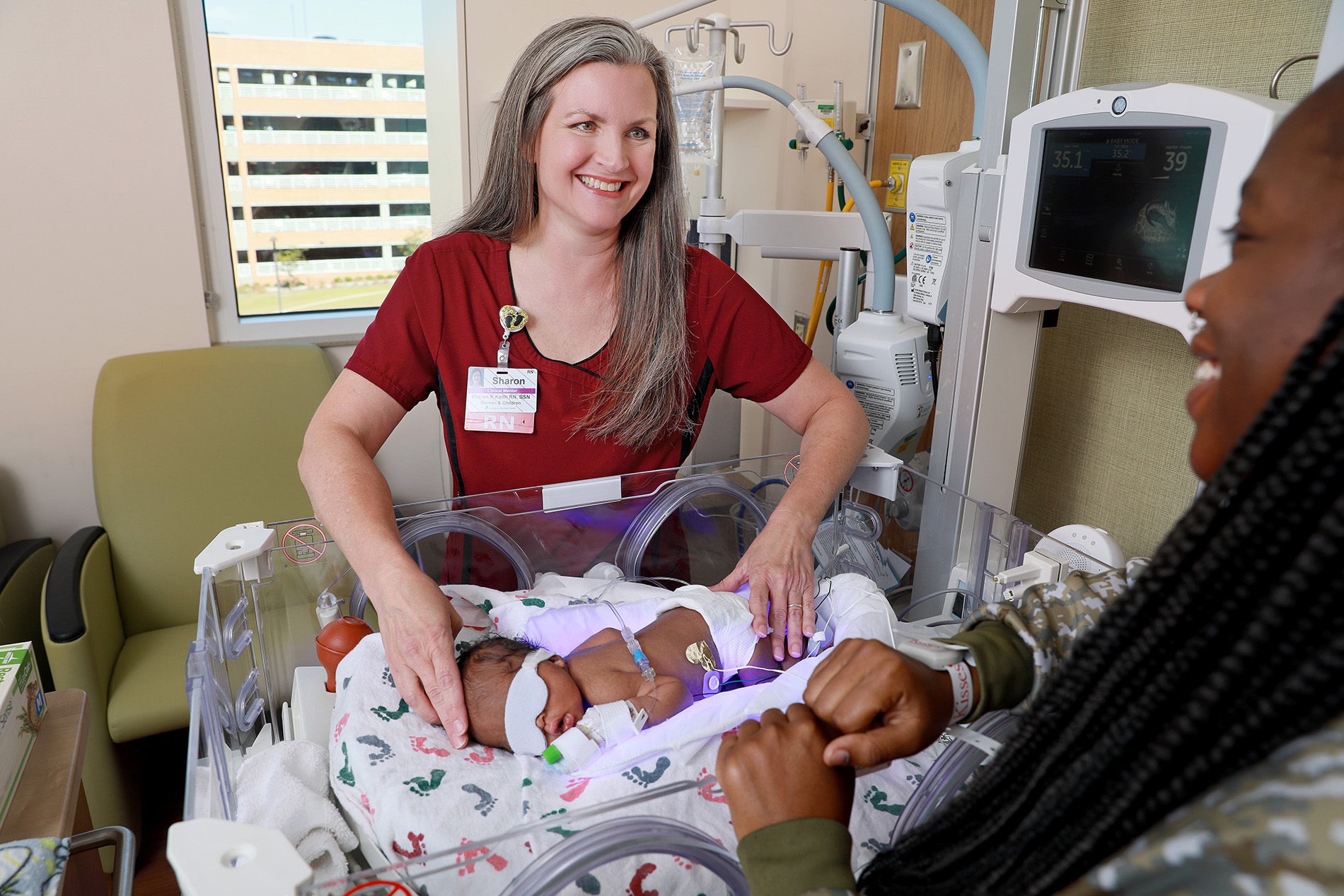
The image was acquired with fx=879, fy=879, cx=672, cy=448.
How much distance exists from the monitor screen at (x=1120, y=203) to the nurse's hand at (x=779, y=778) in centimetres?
80

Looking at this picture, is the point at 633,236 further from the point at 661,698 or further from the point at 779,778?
the point at 779,778

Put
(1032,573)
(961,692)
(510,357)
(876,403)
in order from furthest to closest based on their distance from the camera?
(876,403), (510,357), (1032,573), (961,692)

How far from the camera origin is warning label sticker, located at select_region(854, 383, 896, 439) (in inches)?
67.1

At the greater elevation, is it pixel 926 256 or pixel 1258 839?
pixel 926 256

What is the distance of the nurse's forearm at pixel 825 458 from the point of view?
55.7 inches

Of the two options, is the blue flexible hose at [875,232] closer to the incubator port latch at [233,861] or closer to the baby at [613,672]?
the baby at [613,672]

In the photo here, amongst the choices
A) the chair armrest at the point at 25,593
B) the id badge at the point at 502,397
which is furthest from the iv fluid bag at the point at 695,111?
the chair armrest at the point at 25,593

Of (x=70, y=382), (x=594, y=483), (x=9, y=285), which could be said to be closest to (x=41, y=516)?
(x=70, y=382)

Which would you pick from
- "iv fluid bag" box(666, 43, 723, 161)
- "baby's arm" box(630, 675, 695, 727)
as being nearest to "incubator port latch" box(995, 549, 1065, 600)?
"baby's arm" box(630, 675, 695, 727)

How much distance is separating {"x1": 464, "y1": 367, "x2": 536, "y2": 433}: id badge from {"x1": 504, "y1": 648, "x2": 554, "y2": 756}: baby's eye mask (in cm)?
55

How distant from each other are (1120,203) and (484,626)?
3.51 ft

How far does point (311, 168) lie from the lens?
304 cm

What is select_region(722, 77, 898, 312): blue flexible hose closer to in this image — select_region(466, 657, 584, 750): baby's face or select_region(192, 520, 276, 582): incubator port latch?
select_region(466, 657, 584, 750): baby's face

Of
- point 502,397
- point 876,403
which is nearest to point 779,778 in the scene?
point 502,397
